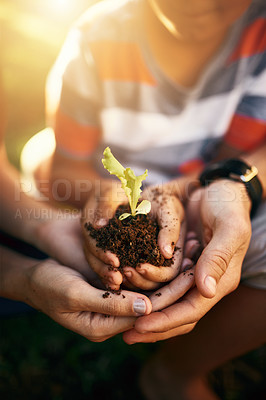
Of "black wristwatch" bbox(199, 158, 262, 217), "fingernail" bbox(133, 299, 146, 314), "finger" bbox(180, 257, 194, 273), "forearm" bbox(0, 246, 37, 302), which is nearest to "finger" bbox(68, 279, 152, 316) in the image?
"fingernail" bbox(133, 299, 146, 314)

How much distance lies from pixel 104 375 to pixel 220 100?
1598mm

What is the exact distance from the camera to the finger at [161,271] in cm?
108

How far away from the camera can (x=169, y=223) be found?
1.22 metres

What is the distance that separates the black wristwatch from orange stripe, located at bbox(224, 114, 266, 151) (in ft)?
1.28

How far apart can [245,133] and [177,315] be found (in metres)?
1.19

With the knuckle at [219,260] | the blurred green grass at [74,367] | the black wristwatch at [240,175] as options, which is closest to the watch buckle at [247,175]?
the black wristwatch at [240,175]

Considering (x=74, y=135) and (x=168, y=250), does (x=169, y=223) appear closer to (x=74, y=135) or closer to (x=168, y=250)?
(x=168, y=250)

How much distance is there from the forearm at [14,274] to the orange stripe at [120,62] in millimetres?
994

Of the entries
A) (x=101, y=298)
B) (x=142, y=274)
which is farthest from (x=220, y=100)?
(x=101, y=298)

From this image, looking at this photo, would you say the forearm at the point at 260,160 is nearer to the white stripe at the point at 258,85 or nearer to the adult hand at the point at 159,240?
the white stripe at the point at 258,85

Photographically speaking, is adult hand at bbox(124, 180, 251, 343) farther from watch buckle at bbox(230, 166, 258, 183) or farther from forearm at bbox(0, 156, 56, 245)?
forearm at bbox(0, 156, 56, 245)

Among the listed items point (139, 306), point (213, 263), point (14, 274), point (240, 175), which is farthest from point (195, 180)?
point (14, 274)

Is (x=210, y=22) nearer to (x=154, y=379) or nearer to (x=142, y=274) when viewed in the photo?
(x=142, y=274)

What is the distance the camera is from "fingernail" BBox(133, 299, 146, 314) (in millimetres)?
1001
